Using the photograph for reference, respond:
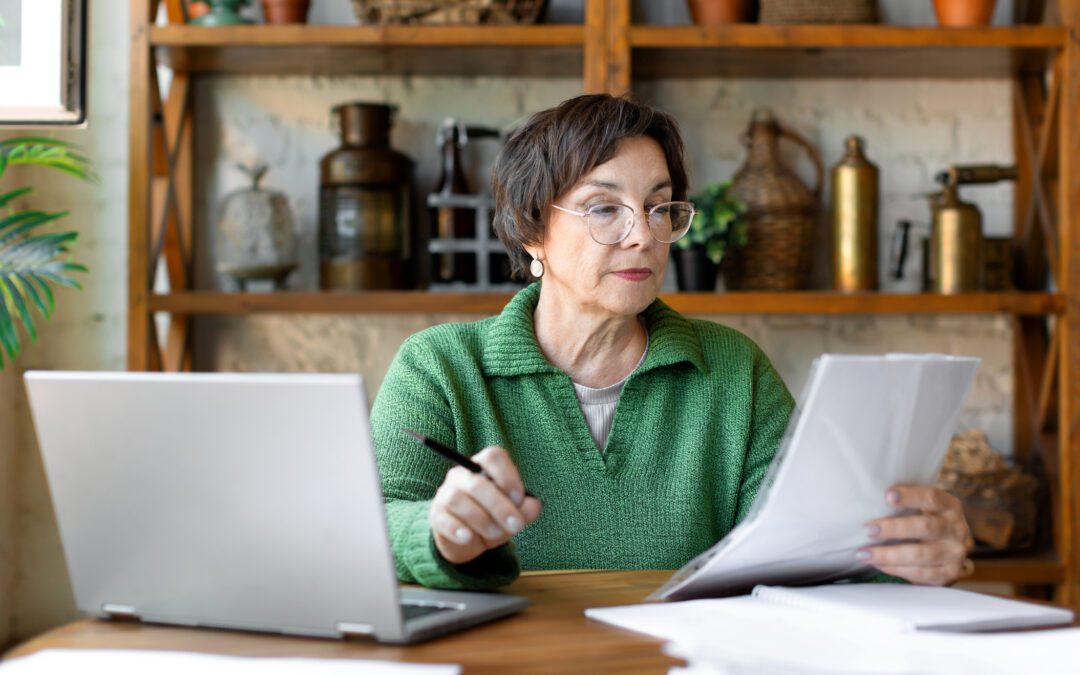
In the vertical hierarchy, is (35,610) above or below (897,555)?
below

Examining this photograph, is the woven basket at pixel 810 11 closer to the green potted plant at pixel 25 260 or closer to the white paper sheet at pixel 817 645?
the green potted plant at pixel 25 260

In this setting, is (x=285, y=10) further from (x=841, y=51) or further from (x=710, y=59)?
(x=841, y=51)

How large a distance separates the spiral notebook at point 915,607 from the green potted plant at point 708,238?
1.59m

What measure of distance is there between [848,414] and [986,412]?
2.21 m

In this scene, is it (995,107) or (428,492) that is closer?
(428,492)

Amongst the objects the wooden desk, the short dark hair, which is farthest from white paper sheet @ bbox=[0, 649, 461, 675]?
the short dark hair

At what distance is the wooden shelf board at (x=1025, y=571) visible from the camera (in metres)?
2.70

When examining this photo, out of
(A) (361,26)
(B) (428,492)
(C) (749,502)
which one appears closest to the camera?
(B) (428,492)

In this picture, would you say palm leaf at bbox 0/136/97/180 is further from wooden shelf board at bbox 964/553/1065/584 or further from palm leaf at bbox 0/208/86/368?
wooden shelf board at bbox 964/553/1065/584

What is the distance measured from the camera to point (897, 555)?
1.23 metres

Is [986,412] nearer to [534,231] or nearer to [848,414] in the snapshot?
[534,231]

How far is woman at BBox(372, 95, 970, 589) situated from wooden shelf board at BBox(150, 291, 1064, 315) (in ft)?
2.79

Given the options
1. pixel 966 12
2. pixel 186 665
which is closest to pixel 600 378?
pixel 186 665

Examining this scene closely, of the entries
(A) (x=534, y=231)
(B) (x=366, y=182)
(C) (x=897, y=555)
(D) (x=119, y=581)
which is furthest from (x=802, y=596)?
(B) (x=366, y=182)
